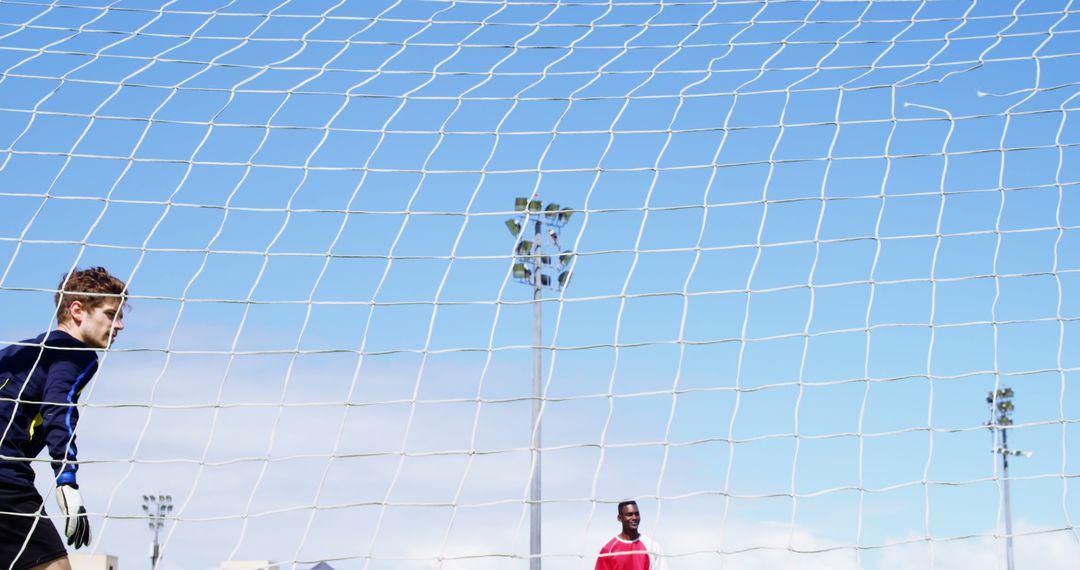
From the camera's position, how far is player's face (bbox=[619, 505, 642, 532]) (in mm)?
7078

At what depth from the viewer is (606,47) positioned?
649 cm

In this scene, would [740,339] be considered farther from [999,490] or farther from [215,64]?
[215,64]

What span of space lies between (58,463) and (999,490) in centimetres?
395

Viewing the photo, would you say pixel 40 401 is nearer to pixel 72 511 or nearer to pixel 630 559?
pixel 72 511

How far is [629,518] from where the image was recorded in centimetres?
710

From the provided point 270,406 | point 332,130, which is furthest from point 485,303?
point 332,130

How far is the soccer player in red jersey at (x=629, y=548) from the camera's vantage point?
22.5 feet

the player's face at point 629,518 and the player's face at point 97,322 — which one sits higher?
the player's face at point 629,518

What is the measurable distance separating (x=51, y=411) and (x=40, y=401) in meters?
0.10

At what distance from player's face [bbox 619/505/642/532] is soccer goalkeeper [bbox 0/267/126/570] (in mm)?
3624

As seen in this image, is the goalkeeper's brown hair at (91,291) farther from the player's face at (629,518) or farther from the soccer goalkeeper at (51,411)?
the player's face at (629,518)

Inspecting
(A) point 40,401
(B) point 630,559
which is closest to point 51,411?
(A) point 40,401

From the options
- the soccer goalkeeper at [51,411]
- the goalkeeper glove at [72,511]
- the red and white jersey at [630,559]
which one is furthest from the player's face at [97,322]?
the red and white jersey at [630,559]

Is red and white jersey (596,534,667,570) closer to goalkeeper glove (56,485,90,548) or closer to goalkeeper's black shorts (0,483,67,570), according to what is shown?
goalkeeper glove (56,485,90,548)
